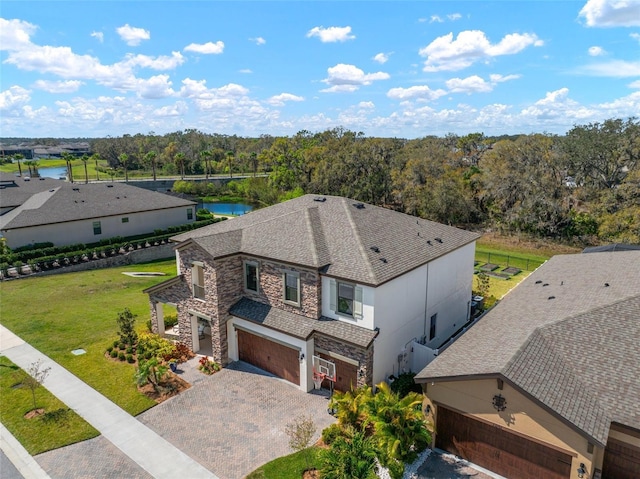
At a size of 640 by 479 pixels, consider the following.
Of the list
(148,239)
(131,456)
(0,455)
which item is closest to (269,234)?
(131,456)

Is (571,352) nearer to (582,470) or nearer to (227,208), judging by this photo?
(582,470)

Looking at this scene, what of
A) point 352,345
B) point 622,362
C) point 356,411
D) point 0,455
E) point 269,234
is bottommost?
point 0,455

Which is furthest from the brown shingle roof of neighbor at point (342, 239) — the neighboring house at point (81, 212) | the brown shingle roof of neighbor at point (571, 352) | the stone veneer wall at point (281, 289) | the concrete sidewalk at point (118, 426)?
the neighboring house at point (81, 212)

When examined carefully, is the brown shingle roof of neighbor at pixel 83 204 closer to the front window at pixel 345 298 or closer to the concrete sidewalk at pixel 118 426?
the concrete sidewalk at pixel 118 426

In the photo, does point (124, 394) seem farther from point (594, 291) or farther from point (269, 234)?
point (594, 291)

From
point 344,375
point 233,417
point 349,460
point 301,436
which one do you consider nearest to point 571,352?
point 349,460

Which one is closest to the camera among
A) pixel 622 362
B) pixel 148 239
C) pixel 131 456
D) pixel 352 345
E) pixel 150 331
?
pixel 622 362

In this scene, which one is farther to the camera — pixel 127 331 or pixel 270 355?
pixel 127 331
